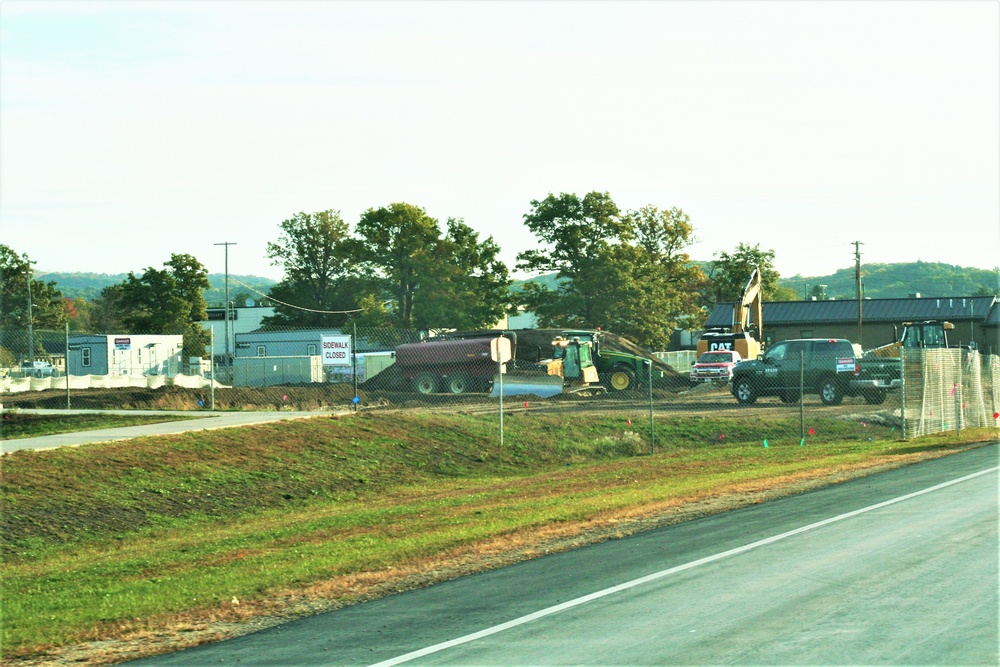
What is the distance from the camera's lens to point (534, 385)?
40219 millimetres

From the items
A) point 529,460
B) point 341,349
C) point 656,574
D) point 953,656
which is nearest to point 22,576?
point 656,574

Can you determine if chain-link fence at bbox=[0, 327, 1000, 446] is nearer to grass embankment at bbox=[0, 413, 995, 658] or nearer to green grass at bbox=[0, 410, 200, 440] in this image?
grass embankment at bbox=[0, 413, 995, 658]

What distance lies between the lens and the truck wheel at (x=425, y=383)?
4106cm

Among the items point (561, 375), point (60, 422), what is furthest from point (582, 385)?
point (60, 422)

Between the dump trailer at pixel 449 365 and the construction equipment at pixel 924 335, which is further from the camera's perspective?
the construction equipment at pixel 924 335

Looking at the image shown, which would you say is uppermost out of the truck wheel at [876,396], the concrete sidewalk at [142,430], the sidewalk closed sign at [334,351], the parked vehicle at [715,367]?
the sidewalk closed sign at [334,351]

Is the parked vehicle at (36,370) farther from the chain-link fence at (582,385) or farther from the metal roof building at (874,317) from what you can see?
the metal roof building at (874,317)

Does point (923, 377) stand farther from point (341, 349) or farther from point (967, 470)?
point (341, 349)

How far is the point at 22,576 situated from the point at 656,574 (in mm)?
7159

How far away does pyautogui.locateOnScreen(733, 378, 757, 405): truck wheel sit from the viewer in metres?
36.3

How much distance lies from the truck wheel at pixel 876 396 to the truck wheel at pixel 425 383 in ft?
53.6

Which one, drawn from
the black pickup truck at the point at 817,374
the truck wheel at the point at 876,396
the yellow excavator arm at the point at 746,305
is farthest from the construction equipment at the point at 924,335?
the truck wheel at the point at 876,396

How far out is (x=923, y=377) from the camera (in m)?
24.7

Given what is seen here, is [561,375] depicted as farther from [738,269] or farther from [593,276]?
[738,269]
